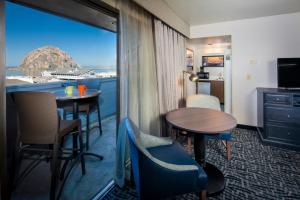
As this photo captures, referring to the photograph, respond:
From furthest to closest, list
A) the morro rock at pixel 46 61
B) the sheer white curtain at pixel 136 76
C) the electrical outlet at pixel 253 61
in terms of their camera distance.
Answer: the electrical outlet at pixel 253 61 → the morro rock at pixel 46 61 → the sheer white curtain at pixel 136 76

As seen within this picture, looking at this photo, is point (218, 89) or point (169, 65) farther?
point (218, 89)

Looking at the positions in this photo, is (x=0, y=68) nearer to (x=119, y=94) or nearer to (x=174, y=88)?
(x=119, y=94)

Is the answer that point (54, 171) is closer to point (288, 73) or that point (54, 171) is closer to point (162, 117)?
point (162, 117)

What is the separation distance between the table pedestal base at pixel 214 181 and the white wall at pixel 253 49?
223 cm

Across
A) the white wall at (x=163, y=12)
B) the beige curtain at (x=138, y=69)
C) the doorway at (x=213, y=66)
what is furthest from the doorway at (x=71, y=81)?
the doorway at (x=213, y=66)

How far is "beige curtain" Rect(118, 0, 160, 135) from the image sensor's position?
192 centimetres

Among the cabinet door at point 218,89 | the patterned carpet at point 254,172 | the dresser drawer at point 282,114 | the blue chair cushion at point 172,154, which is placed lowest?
the patterned carpet at point 254,172

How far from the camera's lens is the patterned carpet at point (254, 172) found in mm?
1820

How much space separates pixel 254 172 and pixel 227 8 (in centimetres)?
260

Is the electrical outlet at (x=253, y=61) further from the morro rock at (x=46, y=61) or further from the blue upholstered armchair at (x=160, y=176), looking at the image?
the morro rock at (x=46, y=61)

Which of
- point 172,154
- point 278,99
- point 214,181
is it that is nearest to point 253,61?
point 278,99

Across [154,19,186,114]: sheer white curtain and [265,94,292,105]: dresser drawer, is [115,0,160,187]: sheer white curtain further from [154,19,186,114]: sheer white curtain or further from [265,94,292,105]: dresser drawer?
[265,94,292,105]: dresser drawer

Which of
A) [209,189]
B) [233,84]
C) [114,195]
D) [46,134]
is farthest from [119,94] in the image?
Answer: [233,84]

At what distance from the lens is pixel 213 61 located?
696cm
